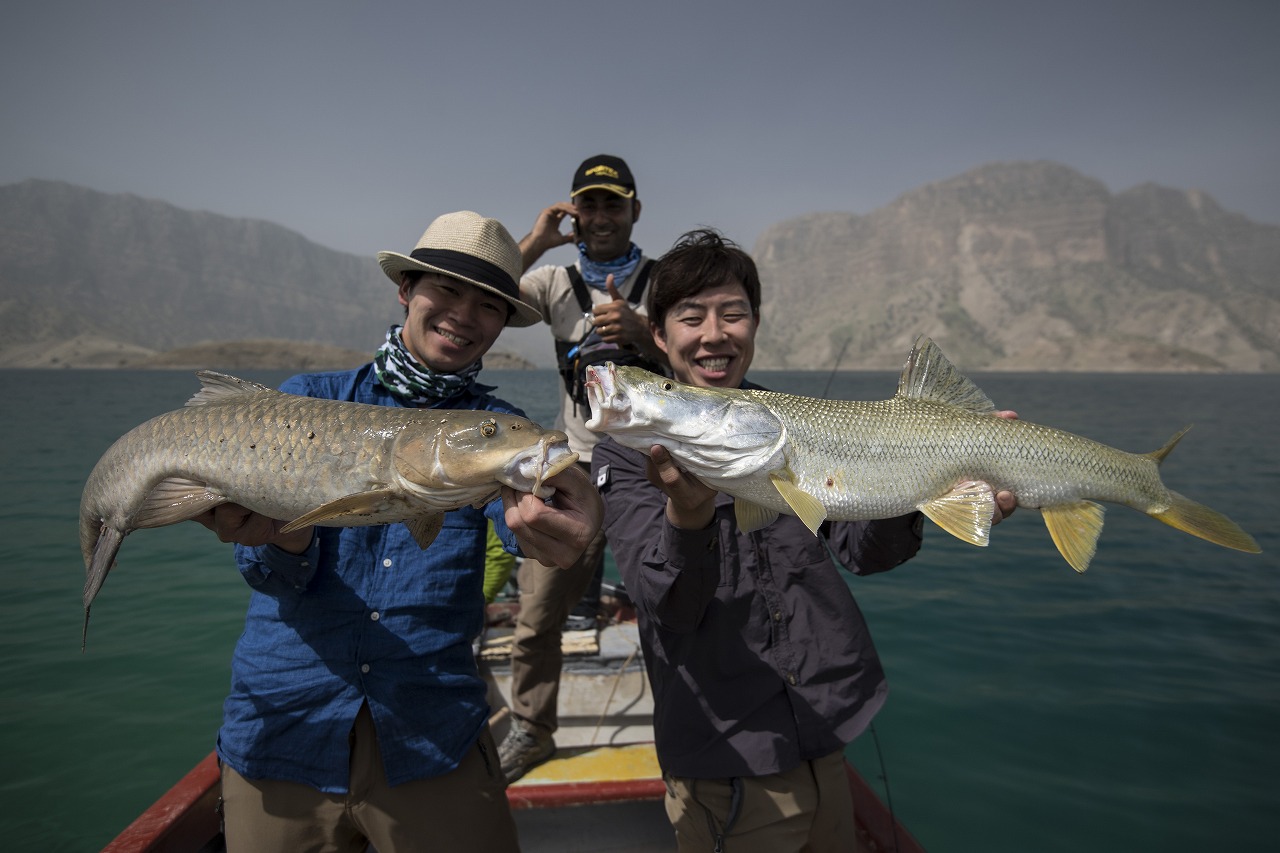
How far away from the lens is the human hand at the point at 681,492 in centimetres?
236

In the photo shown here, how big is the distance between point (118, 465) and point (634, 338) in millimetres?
2751

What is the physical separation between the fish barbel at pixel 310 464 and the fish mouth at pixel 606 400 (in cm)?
16

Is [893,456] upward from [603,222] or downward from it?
downward

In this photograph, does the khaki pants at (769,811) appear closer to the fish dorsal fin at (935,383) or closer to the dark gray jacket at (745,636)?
the dark gray jacket at (745,636)

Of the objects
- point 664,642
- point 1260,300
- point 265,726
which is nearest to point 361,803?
point 265,726

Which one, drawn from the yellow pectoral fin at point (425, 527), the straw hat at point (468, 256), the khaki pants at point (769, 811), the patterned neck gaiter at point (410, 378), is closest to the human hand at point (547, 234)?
the straw hat at point (468, 256)

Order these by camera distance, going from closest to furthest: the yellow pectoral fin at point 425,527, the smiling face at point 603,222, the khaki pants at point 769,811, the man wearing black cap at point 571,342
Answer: the yellow pectoral fin at point 425,527 < the khaki pants at point 769,811 < the man wearing black cap at point 571,342 < the smiling face at point 603,222

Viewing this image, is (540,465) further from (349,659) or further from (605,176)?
(605,176)

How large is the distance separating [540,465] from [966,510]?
1.87 m

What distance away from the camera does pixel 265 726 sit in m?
2.55

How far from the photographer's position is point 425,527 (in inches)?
98.4

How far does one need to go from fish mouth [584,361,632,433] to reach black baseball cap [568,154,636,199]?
3055 millimetres

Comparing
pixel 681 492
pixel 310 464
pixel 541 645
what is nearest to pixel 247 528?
pixel 310 464

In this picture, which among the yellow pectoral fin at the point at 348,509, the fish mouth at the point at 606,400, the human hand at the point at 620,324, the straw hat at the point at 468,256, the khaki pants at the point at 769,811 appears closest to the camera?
the yellow pectoral fin at the point at 348,509
